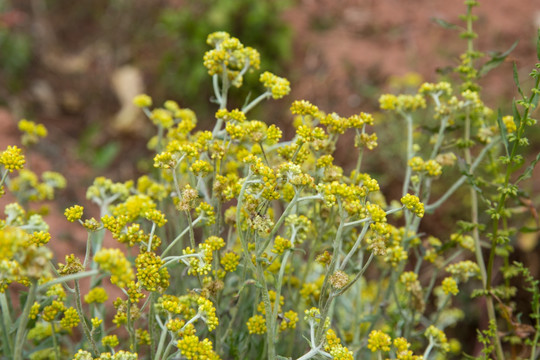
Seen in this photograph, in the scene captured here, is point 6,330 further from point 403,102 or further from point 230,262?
point 403,102

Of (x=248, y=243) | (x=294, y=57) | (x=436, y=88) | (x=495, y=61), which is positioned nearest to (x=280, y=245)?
(x=248, y=243)

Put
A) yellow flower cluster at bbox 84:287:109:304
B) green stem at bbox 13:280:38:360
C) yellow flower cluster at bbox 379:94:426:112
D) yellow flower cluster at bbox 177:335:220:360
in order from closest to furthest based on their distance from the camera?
green stem at bbox 13:280:38:360, yellow flower cluster at bbox 177:335:220:360, yellow flower cluster at bbox 84:287:109:304, yellow flower cluster at bbox 379:94:426:112

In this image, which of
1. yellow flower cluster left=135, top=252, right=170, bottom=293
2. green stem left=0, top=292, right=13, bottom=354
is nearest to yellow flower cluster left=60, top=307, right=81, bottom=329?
green stem left=0, top=292, right=13, bottom=354

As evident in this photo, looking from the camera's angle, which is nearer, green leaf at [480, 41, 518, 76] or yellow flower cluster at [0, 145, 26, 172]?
yellow flower cluster at [0, 145, 26, 172]

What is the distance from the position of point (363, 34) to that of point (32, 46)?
3235 mm

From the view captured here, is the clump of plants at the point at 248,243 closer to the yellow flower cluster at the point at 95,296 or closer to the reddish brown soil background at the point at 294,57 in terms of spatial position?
the yellow flower cluster at the point at 95,296

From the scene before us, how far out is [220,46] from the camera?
5.86 feet

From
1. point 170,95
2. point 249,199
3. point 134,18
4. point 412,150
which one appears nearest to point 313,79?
point 170,95

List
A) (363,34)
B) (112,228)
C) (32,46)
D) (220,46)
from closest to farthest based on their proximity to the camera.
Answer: (112,228)
(220,46)
(363,34)
(32,46)

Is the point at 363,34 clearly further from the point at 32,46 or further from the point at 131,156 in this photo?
the point at 32,46

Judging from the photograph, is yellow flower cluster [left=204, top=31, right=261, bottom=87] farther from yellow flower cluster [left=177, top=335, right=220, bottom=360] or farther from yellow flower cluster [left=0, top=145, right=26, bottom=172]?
yellow flower cluster [left=177, top=335, right=220, bottom=360]

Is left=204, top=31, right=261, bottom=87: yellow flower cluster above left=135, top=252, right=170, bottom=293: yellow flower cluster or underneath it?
above

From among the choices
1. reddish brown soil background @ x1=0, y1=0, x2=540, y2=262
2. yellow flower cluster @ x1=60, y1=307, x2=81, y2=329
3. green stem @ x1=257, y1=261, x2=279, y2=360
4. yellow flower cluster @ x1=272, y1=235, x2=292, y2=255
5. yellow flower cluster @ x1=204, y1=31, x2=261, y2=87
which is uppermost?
reddish brown soil background @ x1=0, y1=0, x2=540, y2=262

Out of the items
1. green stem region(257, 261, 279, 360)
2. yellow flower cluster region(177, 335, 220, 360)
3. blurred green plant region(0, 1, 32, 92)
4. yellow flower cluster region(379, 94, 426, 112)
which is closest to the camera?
yellow flower cluster region(177, 335, 220, 360)
